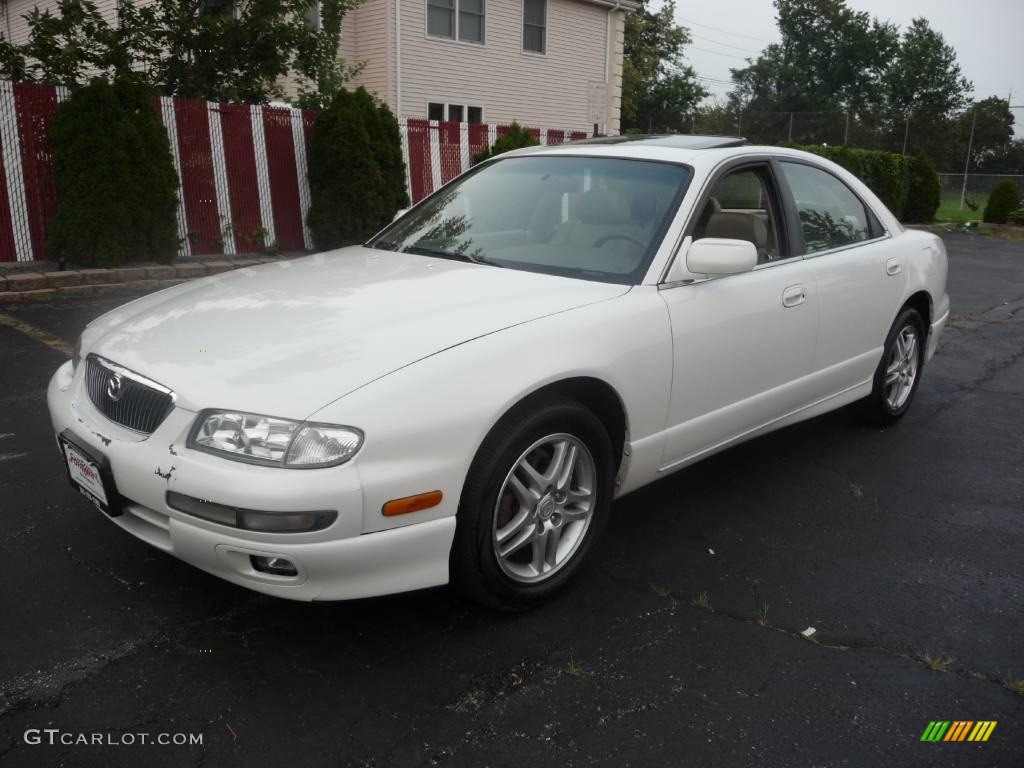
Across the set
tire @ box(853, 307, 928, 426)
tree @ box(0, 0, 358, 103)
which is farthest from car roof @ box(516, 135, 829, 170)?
tree @ box(0, 0, 358, 103)

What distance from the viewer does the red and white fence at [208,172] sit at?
29.1 ft

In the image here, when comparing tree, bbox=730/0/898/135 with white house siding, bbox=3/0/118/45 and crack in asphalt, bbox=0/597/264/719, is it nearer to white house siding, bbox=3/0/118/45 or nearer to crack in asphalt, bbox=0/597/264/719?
white house siding, bbox=3/0/118/45

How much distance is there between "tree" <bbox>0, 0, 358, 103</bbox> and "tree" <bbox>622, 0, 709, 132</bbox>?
26.0 meters

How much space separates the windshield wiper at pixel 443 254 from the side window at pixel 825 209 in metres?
1.60

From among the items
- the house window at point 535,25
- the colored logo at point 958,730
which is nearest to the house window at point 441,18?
the house window at point 535,25

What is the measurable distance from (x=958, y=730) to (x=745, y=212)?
231cm

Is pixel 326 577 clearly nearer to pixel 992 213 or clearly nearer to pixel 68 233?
pixel 68 233

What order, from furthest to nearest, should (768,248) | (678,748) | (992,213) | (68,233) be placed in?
1. (992,213)
2. (68,233)
3. (768,248)
4. (678,748)

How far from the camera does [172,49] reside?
10797mm

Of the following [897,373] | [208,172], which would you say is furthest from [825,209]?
[208,172]

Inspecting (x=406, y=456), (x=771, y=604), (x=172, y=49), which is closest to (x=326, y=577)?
(x=406, y=456)

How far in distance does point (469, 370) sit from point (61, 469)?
2439 mm

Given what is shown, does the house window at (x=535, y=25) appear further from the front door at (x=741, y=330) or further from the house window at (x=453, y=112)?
the front door at (x=741, y=330)

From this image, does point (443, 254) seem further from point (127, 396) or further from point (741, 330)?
point (127, 396)
